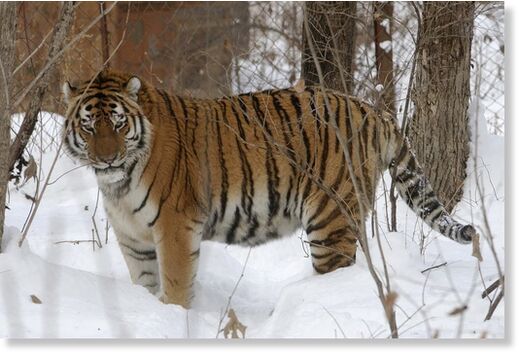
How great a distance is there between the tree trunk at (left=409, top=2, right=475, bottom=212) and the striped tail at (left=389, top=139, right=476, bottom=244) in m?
0.63

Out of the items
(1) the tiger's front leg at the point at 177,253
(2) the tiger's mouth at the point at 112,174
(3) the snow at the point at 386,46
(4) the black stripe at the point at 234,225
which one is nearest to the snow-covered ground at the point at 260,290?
(1) the tiger's front leg at the point at 177,253

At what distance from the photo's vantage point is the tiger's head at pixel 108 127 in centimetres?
510

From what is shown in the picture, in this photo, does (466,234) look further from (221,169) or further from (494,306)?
(221,169)

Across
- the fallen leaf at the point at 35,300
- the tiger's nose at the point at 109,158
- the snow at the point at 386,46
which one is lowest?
the fallen leaf at the point at 35,300

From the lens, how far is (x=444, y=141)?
630 cm

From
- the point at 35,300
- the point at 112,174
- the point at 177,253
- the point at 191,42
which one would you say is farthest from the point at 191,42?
the point at 35,300

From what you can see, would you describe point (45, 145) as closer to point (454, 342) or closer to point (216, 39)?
point (216, 39)

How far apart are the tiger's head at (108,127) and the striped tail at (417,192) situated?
1.37 m

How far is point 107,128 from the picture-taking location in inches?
202

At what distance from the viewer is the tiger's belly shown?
5332 millimetres

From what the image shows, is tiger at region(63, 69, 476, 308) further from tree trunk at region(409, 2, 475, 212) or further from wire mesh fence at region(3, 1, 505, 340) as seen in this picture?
wire mesh fence at region(3, 1, 505, 340)

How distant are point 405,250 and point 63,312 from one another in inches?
70.8

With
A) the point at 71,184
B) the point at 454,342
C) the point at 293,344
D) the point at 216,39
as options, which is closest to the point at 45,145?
the point at 71,184

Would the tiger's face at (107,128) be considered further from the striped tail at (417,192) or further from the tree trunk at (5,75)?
the striped tail at (417,192)
